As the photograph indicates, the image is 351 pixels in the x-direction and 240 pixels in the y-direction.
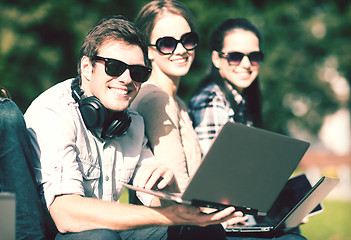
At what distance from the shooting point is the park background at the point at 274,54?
15.7 metres

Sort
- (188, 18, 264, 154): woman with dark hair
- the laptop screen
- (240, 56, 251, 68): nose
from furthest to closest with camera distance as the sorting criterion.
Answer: (240, 56, 251, 68): nose, (188, 18, 264, 154): woman with dark hair, the laptop screen

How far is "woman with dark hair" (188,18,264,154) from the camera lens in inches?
134

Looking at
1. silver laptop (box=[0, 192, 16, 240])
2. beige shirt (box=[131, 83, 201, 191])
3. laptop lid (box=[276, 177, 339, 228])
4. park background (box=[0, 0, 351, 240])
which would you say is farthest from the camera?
park background (box=[0, 0, 351, 240])

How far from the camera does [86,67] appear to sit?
2.34 m

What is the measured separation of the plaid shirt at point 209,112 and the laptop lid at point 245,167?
1045 mm

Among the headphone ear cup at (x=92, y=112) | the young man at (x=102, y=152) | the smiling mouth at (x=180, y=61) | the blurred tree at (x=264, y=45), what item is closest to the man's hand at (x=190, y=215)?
the young man at (x=102, y=152)

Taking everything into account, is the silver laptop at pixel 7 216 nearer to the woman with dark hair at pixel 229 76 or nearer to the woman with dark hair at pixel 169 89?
the woman with dark hair at pixel 169 89

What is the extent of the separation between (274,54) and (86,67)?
2114 cm

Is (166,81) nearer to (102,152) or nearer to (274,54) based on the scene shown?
(102,152)

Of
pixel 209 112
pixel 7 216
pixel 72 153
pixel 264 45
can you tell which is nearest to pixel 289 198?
pixel 209 112

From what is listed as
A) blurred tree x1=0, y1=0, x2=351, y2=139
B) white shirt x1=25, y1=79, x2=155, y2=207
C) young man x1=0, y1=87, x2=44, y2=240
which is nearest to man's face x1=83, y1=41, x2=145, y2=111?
white shirt x1=25, y1=79, x2=155, y2=207

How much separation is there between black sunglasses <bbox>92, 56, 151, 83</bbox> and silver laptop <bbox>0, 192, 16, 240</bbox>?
2.83 feet

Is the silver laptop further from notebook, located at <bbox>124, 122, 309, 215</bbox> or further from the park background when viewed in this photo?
the park background

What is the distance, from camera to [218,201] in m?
2.01
